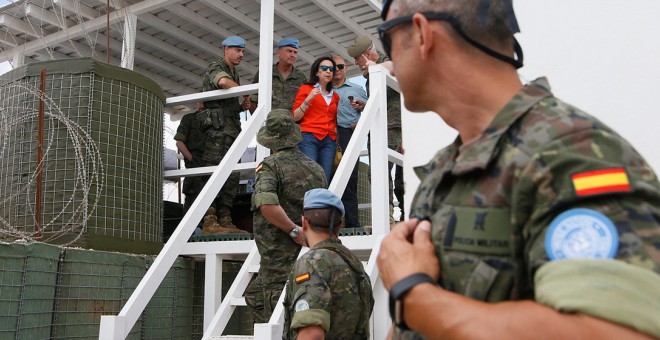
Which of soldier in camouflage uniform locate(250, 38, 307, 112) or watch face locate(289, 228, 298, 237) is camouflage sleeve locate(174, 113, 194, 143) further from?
watch face locate(289, 228, 298, 237)

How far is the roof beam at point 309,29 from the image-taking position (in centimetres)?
693

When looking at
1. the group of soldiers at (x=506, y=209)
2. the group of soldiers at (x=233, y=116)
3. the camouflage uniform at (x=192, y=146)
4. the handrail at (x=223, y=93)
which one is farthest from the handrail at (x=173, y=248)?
the group of soldiers at (x=506, y=209)

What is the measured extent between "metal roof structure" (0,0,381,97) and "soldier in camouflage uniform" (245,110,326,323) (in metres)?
2.86

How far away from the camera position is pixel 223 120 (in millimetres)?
6059

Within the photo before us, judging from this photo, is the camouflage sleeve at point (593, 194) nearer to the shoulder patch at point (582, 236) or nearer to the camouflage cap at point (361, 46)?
the shoulder patch at point (582, 236)

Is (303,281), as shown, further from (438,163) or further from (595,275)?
(595,275)

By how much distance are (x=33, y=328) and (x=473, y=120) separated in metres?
3.69

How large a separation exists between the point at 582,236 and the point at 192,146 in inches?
222

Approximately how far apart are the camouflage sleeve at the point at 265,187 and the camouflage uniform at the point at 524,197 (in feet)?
8.85

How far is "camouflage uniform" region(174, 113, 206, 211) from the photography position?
6191 millimetres

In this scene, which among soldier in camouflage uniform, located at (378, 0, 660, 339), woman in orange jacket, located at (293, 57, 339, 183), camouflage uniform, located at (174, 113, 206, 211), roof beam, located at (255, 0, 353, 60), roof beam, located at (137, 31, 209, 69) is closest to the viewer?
soldier in camouflage uniform, located at (378, 0, 660, 339)

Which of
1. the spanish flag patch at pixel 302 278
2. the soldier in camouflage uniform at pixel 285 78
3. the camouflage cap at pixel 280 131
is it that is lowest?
the spanish flag patch at pixel 302 278

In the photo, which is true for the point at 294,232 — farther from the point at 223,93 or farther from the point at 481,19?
the point at 481,19

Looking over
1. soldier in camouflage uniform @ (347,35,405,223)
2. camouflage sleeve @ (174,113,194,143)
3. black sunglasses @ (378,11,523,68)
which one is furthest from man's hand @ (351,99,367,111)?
black sunglasses @ (378,11,523,68)
